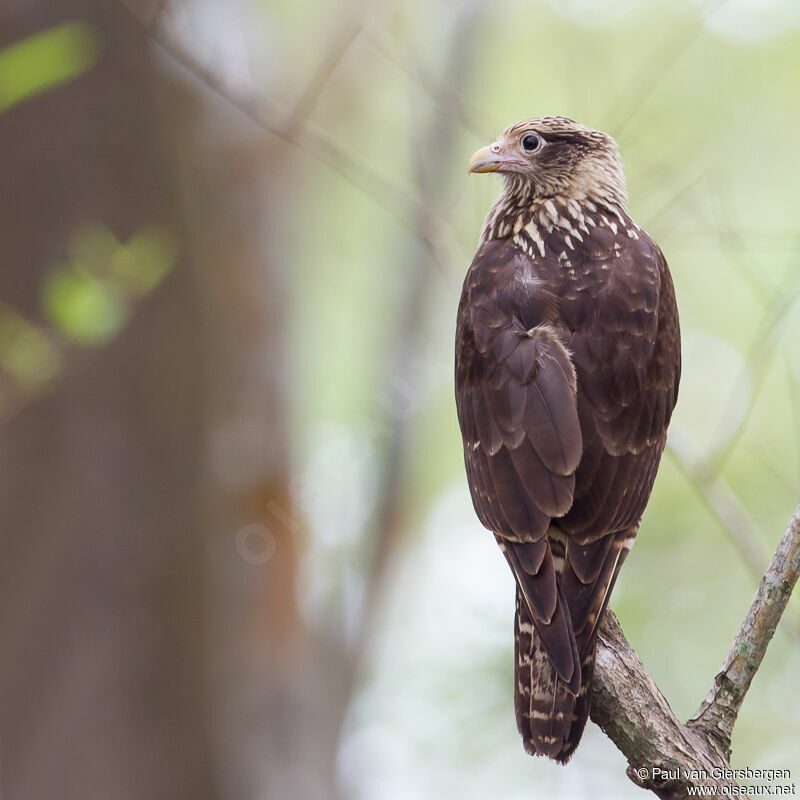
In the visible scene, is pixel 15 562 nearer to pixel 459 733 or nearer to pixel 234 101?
pixel 234 101

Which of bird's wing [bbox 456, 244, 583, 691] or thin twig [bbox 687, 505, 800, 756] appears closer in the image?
thin twig [bbox 687, 505, 800, 756]

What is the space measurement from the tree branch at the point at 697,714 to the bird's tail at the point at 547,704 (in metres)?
0.08

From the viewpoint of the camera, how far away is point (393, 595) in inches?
230

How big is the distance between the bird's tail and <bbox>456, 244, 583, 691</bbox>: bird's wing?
49 mm

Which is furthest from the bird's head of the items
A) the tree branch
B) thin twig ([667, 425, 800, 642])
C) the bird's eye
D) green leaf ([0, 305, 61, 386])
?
the tree branch


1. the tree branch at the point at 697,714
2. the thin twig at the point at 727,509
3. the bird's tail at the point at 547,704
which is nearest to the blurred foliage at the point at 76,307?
the bird's tail at the point at 547,704

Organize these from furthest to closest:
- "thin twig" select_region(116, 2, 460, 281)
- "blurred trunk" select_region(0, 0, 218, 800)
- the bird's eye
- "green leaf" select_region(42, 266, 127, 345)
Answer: "blurred trunk" select_region(0, 0, 218, 800) → the bird's eye → "thin twig" select_region(116, 2, 460, 281) → "green leaf" select_region(42, 266, 127, 345)

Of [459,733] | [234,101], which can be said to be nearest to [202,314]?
[234,101]

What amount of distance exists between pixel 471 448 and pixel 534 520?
0.40 m

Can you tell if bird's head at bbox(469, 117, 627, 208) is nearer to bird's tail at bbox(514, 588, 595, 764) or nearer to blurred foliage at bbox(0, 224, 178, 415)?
blurred foliage at bbox(0, 224, 178, 415)

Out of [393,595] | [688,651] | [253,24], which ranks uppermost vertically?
[253,24]

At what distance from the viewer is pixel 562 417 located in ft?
10.3

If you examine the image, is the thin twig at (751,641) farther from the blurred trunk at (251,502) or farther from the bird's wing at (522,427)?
the blurred trunk at (251,502)

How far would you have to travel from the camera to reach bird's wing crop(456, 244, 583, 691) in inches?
117
